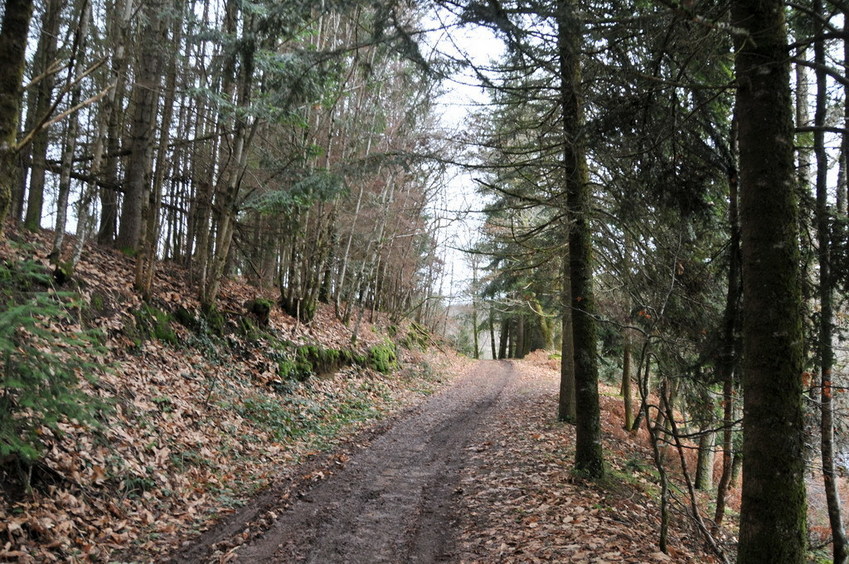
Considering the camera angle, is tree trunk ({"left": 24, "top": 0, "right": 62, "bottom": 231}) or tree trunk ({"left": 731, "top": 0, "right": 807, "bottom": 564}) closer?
tree trunk ({"left": 731, "top": 0, "right": 807, "bottom": 564})

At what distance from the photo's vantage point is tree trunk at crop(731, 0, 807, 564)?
3326 mm

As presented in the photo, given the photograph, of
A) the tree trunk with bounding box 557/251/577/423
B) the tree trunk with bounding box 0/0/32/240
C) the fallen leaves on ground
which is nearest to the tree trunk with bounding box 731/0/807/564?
the fallen leaves on ground

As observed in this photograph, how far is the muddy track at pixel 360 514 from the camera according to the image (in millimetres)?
5125

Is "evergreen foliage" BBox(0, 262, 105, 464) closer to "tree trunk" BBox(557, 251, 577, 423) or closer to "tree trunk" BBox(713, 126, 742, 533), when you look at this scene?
"tree trunk" BBox(713, 126, 742, 533)

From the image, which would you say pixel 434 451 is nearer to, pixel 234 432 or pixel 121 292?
pixel 234 432

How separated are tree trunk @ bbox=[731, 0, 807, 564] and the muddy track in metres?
3.09

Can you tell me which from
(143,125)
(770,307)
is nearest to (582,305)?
(770,307)

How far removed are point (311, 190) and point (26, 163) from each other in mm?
6603

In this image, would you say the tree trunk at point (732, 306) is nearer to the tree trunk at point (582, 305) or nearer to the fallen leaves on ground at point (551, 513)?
the fallen leaves on ground at point (551, 513)

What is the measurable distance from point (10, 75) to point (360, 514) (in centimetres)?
576

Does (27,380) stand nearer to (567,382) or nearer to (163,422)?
(163,422)

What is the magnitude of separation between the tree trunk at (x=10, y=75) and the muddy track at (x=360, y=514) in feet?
13.0

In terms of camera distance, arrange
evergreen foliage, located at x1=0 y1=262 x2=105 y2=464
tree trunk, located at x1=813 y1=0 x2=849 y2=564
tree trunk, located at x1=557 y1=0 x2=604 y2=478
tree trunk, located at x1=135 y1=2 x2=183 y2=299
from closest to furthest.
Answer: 1. evergreen foliage, located at x1=0 y1=262 x2=105 y2=464
2. tree trunk, located at x1=813 y1=0 x2=849 y2=564
3. tree trunk, located at x1=557 y1=0 x2=604 y2=478
4. tree trunk, located at x1=135 y1=2 x2=183 y2=299

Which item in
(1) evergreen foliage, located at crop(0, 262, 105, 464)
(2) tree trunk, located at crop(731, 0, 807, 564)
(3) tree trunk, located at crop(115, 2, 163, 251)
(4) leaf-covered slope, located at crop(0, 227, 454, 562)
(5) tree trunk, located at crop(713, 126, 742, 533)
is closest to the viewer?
(2) tree trunk, located at crop(731, 0, 807, 564)
